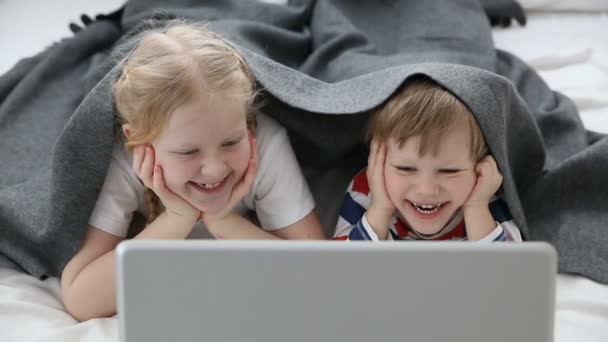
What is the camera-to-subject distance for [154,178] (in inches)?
40.9

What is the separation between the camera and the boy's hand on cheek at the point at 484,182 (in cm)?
108

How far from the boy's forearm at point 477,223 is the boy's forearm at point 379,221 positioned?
0.11 meters

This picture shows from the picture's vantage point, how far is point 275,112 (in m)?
1.16

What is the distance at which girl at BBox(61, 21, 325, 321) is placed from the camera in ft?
3.28

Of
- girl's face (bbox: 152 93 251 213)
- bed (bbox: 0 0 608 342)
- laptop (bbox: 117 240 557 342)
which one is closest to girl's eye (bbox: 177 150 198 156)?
girl's face (bbox: 152 93 251 213)

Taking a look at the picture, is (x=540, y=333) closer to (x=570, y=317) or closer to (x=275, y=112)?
(x=570, y=317)

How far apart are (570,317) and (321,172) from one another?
0.43 m

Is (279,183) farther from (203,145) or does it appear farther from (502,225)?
(502,225)

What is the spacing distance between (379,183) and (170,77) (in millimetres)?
314

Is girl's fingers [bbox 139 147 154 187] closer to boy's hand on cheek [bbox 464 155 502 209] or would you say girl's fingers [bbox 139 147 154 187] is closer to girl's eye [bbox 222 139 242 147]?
girl's eye [bbox 222 139 242 147]

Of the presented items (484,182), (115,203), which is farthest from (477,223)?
(115,203)

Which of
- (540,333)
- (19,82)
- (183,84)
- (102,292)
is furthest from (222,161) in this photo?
(19,82)

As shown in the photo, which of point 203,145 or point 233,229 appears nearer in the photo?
point 203,145

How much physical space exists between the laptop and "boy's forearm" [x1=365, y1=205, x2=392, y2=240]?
420mm
